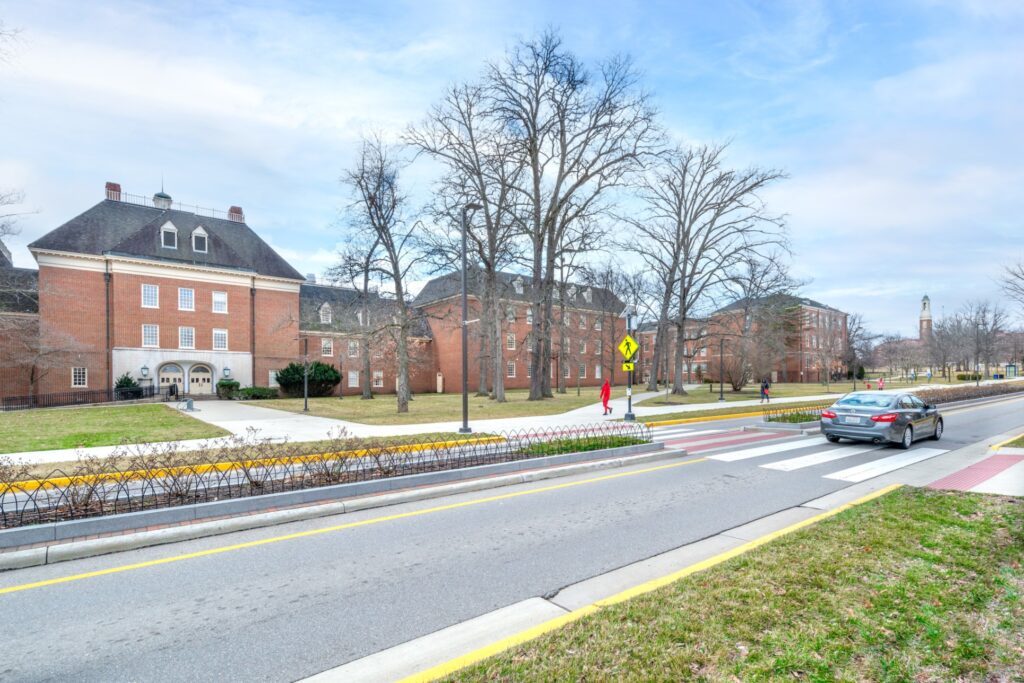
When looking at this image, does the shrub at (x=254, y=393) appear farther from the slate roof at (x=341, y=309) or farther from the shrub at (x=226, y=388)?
the slate roof at (x=341, y=309)

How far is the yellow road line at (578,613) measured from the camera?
3.31 meters

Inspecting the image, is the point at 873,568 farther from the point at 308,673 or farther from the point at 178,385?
the point at 178,385

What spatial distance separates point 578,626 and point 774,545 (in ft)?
9.50

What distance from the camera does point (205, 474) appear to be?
31.0ft

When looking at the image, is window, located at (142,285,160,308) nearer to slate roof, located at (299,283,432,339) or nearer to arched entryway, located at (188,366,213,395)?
arched entryway, located at (188,366,213,395)

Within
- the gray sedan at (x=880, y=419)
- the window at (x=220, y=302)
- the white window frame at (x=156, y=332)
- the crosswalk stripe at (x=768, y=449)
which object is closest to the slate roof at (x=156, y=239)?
the window at (x=220, y=302)

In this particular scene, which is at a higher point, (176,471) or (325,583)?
(176,471)

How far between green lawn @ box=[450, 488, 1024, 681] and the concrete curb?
180 inches

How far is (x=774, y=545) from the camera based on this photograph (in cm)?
547

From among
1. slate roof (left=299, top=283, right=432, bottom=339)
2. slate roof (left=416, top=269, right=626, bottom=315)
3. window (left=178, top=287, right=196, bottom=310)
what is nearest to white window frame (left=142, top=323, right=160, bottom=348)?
window (left=178, top=287, right=196, bottom=310)

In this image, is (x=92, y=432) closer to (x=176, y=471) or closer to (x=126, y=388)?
(x=176, y=471)

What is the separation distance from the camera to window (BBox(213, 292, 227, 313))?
43406 mm

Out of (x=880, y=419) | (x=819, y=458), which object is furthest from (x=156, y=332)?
(x=880, y=419)

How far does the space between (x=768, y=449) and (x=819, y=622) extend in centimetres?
1001
